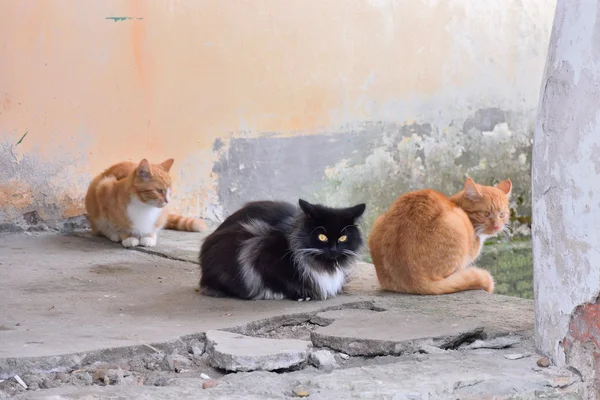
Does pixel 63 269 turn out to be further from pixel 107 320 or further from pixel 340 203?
pixel 340 203

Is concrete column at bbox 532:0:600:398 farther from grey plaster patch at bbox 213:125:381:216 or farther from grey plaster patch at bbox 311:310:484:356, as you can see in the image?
grey plaster patch at bbox 213:125:381:216

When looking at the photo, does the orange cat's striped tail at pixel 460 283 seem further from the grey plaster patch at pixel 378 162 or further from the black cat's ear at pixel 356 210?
the grey plaster patch at pixel 378 162

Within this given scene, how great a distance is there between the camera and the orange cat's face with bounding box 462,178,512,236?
14.7 feet

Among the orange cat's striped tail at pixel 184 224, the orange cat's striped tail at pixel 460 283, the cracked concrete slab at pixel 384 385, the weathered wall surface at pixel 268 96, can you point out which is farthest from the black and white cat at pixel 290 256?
the weathered wall surface at pixel 268 96

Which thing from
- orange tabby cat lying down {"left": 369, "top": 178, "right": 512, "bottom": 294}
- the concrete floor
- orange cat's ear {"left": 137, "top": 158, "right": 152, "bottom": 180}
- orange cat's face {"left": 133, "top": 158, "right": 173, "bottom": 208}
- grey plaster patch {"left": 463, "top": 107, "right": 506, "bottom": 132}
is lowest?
the concrete floor

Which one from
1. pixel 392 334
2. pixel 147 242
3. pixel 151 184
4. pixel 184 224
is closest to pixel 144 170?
pixel 151 184

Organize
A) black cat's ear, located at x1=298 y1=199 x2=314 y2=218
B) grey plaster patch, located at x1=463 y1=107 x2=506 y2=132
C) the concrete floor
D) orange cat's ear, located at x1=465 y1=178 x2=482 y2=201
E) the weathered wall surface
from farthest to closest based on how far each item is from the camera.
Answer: grey plaster patch, located at x1=463 y1=107 x2=506 y2=132
the weathered wall surface
orange cat's ear, located at x1=465 y1=178 x2=482 y2=201
black cat's ear, located at x1=298 y1=199 x2=314 y2=218
the concrete floor

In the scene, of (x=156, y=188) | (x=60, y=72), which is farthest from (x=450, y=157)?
(x=60, y=72)

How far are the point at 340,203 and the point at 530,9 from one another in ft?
9.19

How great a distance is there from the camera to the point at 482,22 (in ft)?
24.7

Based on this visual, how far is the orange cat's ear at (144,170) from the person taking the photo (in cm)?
548

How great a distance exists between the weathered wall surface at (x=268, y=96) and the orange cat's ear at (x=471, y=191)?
2.43m

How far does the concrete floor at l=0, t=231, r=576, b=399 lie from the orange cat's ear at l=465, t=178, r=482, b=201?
627 mm

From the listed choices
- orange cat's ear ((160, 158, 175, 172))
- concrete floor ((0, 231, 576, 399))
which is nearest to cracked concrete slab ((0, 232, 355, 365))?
concrete floor ((0, 231, 576, 399))
